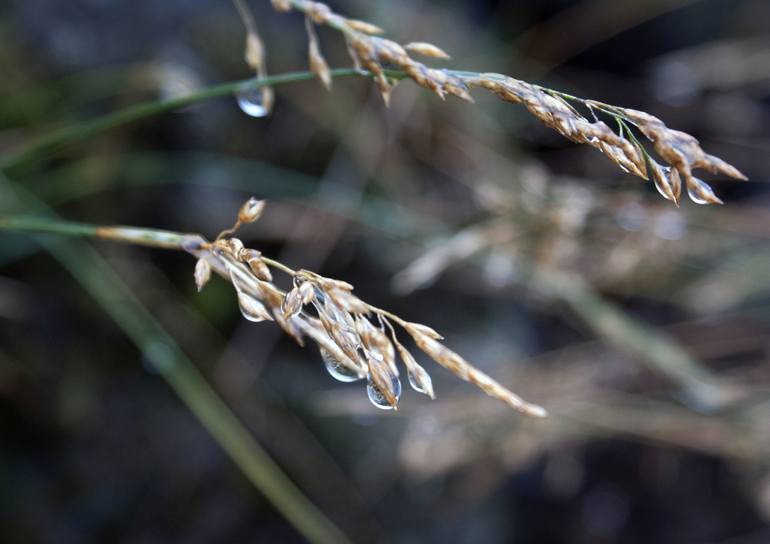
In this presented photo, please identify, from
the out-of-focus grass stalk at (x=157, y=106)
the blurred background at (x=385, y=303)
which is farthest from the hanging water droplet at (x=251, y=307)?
the blurred background at (x=385, y=303)

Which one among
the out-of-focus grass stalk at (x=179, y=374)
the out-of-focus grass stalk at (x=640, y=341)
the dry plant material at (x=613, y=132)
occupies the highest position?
the dry plant material at (x=613, y=132)

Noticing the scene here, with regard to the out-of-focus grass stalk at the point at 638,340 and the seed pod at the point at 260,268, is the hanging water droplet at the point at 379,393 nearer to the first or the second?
the seed pod at the point at 260,268

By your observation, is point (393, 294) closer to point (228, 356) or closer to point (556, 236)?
point (228, 356)

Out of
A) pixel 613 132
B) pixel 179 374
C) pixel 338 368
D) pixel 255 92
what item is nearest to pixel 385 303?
pixel 179 374

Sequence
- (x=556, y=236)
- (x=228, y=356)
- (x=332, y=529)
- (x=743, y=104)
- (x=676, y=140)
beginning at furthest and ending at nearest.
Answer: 1. (x=743, y=104)
2. (x=228, y=356)
3. (x=332, y=529)
4. (x=556, y=236)
5. (x=676, y=140)

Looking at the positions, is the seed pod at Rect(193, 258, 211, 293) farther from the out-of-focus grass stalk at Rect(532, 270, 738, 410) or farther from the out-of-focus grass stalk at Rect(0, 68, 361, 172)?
the out-of-focus grass stalk at Rect(532, 270, 738, 410)

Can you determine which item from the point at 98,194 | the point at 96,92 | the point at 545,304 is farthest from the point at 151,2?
the point at 545,304
